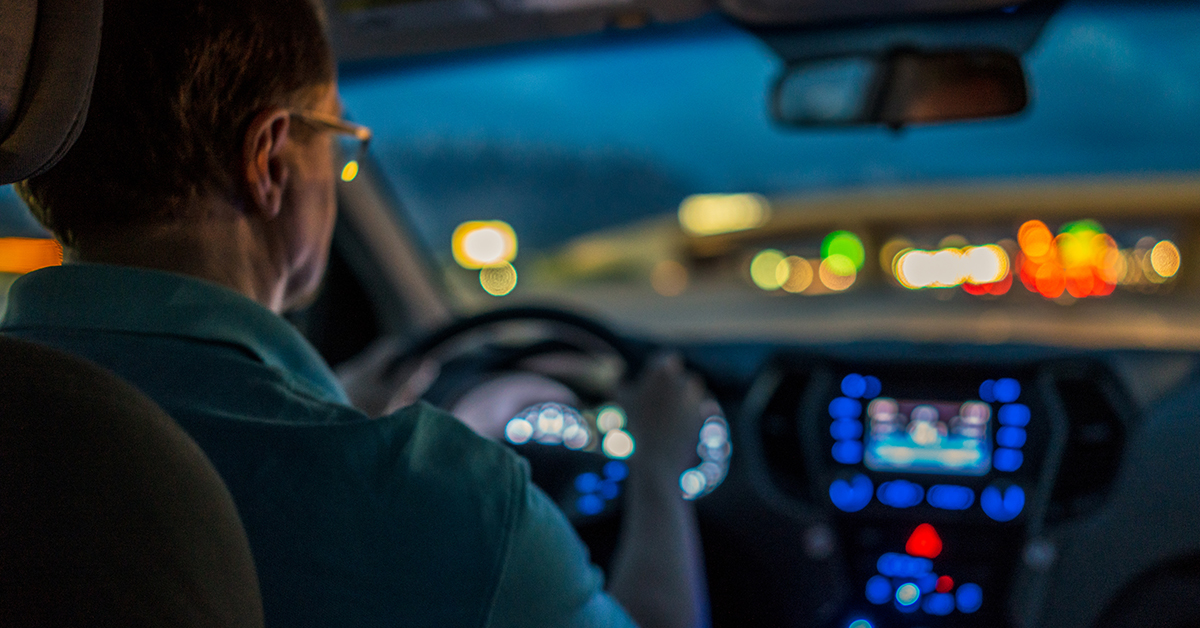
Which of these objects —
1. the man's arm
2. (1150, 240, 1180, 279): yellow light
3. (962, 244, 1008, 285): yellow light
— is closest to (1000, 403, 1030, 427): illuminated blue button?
the man's arm

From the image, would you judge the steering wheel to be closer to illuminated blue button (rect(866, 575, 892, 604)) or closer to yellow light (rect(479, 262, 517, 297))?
illuminated blue button (rect(866, 575, 892, 604))

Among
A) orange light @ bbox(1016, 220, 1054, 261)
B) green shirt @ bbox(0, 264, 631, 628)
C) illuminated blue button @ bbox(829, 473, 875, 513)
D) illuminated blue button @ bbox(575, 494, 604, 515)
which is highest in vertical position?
green shirt @ bbox(0, 264, 631, 628)

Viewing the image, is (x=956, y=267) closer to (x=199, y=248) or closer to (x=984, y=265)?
(x=984, y=265)

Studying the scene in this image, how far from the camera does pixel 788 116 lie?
110 inches

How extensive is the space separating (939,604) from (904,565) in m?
0.15

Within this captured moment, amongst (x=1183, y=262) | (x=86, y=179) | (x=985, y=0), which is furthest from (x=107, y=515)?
(x=1183, y=262)

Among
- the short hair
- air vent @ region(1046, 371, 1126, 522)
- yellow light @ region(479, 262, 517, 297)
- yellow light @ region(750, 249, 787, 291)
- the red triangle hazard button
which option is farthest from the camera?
yellow light @ region(750, 249, 787, 291)

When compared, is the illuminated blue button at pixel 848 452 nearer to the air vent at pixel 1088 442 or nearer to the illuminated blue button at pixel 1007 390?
→ the illuminated blue button at pixel 1007 390

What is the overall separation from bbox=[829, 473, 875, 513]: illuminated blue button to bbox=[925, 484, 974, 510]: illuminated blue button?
6.7 inches

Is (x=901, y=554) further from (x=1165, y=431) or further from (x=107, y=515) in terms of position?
(x=107, y=515)

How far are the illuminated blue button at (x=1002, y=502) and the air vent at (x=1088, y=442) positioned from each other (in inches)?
4.3

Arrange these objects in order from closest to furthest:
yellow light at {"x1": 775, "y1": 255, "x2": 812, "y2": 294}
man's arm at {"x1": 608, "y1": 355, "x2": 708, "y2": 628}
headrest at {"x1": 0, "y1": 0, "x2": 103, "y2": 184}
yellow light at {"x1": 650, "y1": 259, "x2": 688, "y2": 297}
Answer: headrest at {"x1": 0, "y1": 0, "x2": 103, "y2": 184}, man's arm at {"x1": 608, "y1": 355, "x2": 708, "y2": 628}, yellow light at {"x1": 650, "y1": 259, "x2": 688, "y2": 297}, yellow light at {"x1": 775, "y1": 255, "x2": 812, "y2": 294}

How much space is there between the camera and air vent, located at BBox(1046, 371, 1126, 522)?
8.57ft

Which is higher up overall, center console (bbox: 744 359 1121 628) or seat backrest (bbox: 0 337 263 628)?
seat backrest (bbox: 0 337 263 628)
